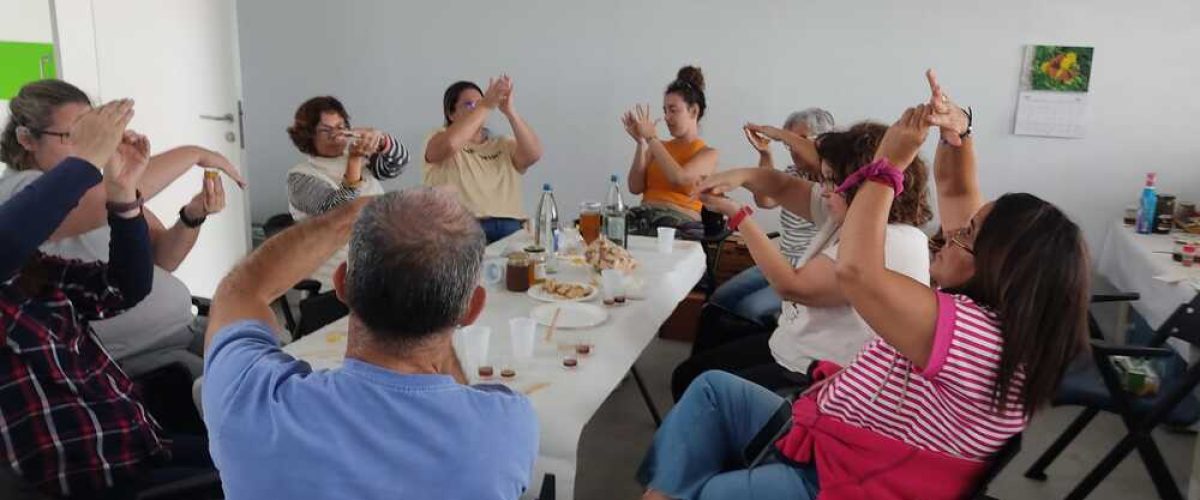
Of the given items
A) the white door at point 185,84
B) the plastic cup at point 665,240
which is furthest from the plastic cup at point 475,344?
the white door at point 185,84

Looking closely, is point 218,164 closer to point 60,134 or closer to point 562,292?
point 60,134

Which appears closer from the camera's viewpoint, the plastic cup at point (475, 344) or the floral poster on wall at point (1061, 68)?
the plastic cup at point (475, 344)

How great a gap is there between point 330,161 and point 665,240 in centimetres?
130

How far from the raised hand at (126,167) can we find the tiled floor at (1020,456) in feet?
4.98

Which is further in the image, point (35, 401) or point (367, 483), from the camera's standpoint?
point (35, 401)

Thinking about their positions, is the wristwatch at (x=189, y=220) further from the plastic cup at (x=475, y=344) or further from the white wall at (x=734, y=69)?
the white wall at (x=734, y=69)

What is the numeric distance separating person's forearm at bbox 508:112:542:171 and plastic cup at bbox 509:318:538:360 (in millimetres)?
1786

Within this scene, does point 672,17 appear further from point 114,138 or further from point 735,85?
point 114,138

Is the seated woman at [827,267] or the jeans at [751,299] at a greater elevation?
the seated woman at [827,267]

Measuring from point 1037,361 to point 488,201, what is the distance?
2.57 m

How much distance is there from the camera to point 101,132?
4.77ft

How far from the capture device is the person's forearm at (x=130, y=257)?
5.35 feet

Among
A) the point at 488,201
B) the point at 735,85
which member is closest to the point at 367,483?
the point at 488,201

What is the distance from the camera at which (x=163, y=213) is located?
3898 mm
